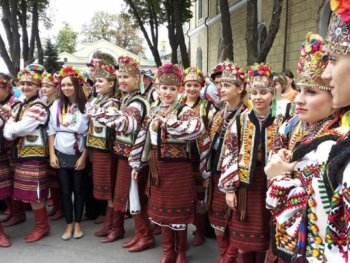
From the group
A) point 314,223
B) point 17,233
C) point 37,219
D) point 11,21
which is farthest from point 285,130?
point 11,21

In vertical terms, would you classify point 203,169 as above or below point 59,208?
above

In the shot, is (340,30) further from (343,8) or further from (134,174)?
(134,174)

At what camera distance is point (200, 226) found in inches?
163

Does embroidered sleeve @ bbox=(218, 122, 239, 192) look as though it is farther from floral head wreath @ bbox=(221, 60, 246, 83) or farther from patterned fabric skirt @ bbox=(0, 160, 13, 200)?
patterned fabric skirt @ bbox=(0, 160, 13, 200)

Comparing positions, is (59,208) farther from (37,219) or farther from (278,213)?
(278,213)

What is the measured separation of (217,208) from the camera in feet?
11.2

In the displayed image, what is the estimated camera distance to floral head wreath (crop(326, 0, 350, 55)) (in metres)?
1.13

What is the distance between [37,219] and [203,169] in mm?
1974

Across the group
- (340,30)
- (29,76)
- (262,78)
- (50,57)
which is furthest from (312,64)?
(50,57)

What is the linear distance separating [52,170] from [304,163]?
351 centimetres

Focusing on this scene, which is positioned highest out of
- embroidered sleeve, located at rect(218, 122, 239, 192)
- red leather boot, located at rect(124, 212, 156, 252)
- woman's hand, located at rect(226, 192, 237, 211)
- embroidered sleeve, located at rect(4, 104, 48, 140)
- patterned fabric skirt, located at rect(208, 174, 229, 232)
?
embroidered sleeve, located at rect(4, 104, 48, 140)

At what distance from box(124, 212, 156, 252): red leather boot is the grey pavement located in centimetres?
7

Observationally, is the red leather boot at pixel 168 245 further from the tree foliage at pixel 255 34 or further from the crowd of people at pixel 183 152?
the tree foliage at pixel 255 34

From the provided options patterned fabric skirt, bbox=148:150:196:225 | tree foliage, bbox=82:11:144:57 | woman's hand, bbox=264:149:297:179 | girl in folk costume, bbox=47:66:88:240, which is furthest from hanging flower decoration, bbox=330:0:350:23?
tree foliage, bbox=82:11:144:57
